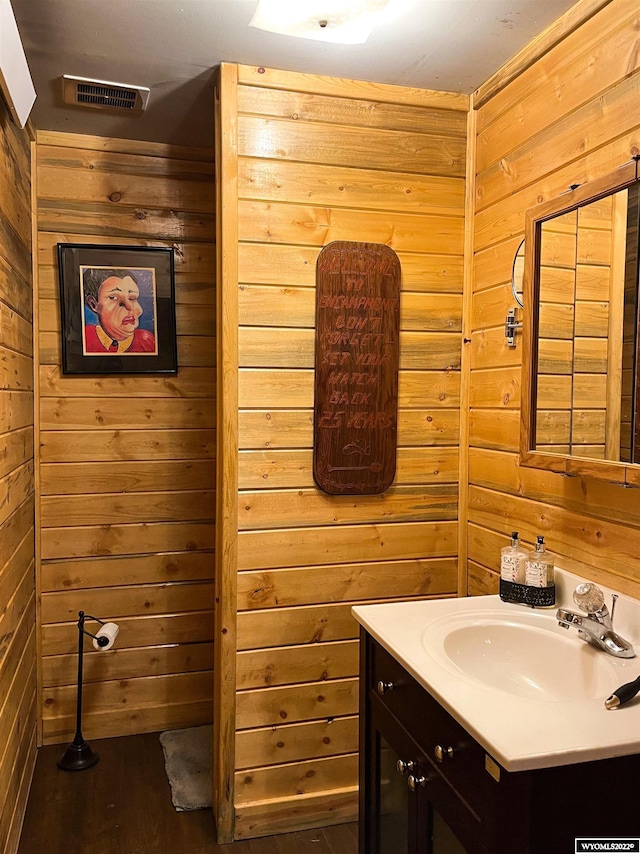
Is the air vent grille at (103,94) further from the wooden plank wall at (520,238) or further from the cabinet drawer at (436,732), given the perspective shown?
the cabinet drawer at (436,732)

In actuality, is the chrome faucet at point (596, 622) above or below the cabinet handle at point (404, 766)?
above

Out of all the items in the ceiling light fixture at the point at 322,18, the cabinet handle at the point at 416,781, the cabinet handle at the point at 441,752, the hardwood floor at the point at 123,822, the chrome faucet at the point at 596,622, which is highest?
the ceiling light fixture at the point at 322,18

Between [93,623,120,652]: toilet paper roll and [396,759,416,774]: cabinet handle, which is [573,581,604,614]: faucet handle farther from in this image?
[93,623,120,652]: toilet paper roll

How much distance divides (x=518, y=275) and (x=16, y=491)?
5.76 feet

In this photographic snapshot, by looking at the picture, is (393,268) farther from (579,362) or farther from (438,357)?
(579,362)

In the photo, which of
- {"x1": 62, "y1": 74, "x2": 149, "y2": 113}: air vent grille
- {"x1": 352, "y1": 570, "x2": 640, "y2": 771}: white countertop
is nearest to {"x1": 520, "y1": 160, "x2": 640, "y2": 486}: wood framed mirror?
{"x1": 352, "y1": 570, "x2": 640, "y2": 771}: white countertop

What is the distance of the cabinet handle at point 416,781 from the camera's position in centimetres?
136

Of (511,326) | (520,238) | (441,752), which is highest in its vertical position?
(520,238)

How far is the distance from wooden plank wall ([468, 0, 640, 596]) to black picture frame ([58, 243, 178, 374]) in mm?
1305

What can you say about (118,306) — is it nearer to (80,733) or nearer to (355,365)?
(355,365)

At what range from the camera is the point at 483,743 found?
1.07m

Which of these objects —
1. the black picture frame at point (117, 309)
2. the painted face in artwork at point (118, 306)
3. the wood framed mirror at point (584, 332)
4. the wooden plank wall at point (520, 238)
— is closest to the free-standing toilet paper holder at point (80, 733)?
the black picture frame at point (117, 309)

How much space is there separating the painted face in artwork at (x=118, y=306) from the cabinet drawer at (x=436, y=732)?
1694 mm

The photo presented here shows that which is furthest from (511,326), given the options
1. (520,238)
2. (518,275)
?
(520,238)
